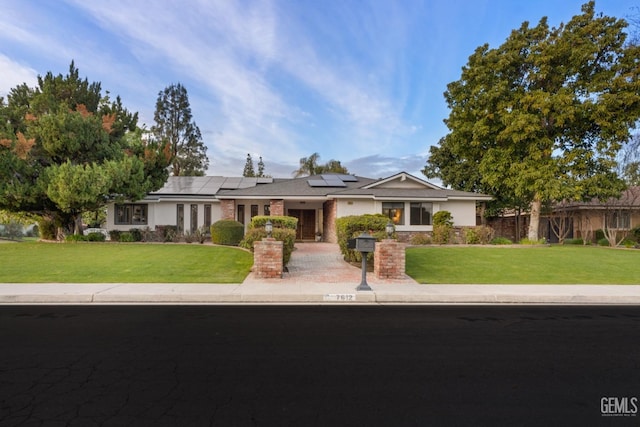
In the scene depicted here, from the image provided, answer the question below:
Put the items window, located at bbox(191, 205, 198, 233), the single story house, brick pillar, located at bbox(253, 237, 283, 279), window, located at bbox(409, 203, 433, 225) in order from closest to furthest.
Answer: brick pillar, located at bbox(253, 237, 283, 279) < the single story house < window, located at bbox(409, 203, 433, 225) < window, located at bbox(191, 205, 198, 233)

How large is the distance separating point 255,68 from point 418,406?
1958 centimetres

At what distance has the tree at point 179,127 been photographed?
44.1 m

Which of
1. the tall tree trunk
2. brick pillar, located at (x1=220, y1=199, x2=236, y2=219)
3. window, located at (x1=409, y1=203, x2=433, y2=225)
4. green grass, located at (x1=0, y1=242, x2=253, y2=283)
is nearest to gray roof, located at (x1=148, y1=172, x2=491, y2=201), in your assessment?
brick pillar, located at (x1=220, y1=199, x2=236, y2=219)

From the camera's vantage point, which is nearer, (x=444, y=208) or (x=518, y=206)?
(x=444, y=208)

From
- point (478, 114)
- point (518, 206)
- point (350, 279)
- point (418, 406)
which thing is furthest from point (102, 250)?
point (518, 206)

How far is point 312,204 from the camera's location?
22781mm

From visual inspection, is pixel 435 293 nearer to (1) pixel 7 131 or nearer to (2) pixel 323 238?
(2) pixel 323 238

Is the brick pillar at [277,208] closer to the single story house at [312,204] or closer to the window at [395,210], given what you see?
the single story house at [312,204]

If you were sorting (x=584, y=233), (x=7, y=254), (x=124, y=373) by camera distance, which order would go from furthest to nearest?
1. (x=584, y=233)
2. (x=7, y=254)
3. (x=124, y=373)

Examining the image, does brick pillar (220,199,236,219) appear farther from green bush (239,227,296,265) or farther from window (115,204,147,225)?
green bush (239,227,296,265)

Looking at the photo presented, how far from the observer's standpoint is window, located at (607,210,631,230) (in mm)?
24984

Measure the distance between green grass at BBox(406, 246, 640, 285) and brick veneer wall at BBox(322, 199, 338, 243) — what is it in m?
5.51

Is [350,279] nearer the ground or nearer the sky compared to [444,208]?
nearer the ground

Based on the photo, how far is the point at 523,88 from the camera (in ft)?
71.4
